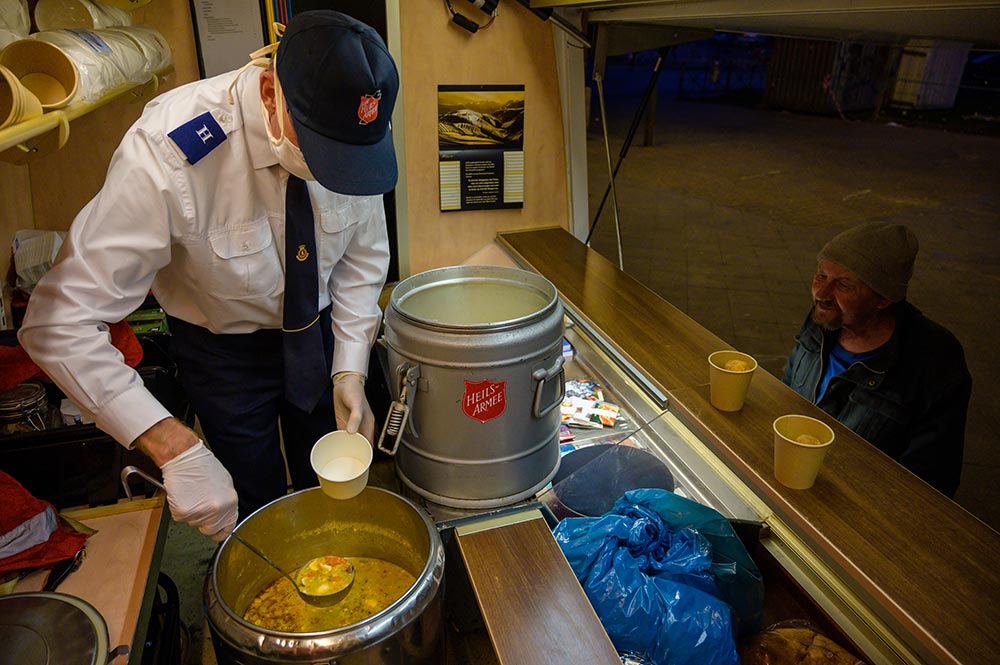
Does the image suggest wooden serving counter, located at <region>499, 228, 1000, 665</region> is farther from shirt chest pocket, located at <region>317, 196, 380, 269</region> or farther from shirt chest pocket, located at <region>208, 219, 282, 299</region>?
shirt chest pocket, located at <region>208, 219, 282, 299</region>

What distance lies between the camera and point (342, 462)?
1.59 m

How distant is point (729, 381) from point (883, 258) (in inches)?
29.0

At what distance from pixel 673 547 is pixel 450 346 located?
0.71 metres

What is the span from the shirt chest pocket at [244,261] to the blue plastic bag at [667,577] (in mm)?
1029

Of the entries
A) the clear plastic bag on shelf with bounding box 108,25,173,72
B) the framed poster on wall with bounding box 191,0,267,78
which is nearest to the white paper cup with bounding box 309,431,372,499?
the clear plastic bag on shelf with bounding box 108,25,173,72

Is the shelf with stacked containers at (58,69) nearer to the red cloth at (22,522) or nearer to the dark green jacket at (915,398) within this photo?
the red cloth at (22,522)

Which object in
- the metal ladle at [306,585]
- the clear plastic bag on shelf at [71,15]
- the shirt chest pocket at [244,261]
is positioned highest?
the clear plastic bag on shelf at [71,15]

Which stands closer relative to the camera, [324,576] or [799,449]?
[799,449]

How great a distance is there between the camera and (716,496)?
5.62 ft

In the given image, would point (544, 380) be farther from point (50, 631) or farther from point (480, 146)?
point (480, 146)

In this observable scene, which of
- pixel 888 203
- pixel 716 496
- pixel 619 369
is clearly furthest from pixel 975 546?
pixel 888 203

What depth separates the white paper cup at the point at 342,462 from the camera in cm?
A: 148

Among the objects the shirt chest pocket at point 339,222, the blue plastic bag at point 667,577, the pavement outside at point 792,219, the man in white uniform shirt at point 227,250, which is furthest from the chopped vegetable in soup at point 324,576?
the pavement outside at point 792,219

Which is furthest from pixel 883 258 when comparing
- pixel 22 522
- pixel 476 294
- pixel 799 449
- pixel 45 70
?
pixel 22 522
